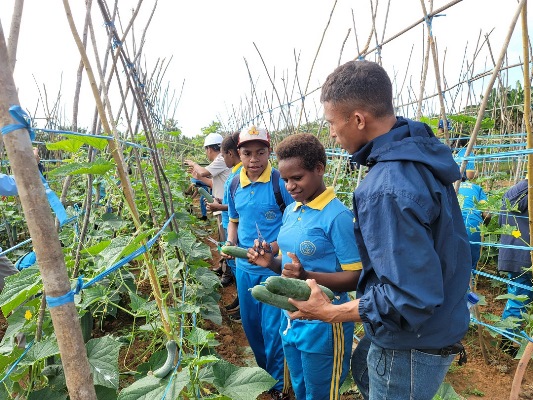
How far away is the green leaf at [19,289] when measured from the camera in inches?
61.7

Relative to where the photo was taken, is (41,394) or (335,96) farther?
(41,394)

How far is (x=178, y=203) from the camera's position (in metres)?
4.78

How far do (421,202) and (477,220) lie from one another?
117 inches

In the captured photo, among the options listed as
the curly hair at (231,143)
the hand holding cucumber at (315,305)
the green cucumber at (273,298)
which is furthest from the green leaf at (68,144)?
the curly hair at (231,143)

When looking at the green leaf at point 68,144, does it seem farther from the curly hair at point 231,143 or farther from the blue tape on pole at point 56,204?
the curly hair at point 231,143

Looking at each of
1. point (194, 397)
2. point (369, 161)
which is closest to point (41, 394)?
point (194, 397)

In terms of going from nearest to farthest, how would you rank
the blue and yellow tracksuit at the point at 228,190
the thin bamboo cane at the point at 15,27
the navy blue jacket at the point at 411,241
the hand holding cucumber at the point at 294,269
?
the navy blue jacket at the point at 411,241 → the thin bamboo cane at the point at 15,27 → the hand holding cucumber at the point at 294,269 → the blue and yellow tracksuit at the point at 228,190

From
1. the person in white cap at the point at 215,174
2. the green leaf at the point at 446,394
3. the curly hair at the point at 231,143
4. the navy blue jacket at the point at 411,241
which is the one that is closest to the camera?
the navy blue jacket at the point at 411,241

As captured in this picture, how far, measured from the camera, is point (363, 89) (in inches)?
48.9

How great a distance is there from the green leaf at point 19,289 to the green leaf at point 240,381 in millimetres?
799

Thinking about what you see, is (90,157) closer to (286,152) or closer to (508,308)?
(286,152)

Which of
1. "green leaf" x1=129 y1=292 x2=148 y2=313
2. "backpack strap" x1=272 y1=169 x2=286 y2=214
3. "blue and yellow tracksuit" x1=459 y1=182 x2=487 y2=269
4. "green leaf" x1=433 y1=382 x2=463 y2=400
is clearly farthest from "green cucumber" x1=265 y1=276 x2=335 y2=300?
"blue and yellow tracksuit" x1=459 y1=182 x2=487 y2=269

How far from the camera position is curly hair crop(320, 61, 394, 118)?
4.08 feet

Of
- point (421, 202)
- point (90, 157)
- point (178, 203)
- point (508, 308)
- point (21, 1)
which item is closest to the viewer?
point (421, 202)
